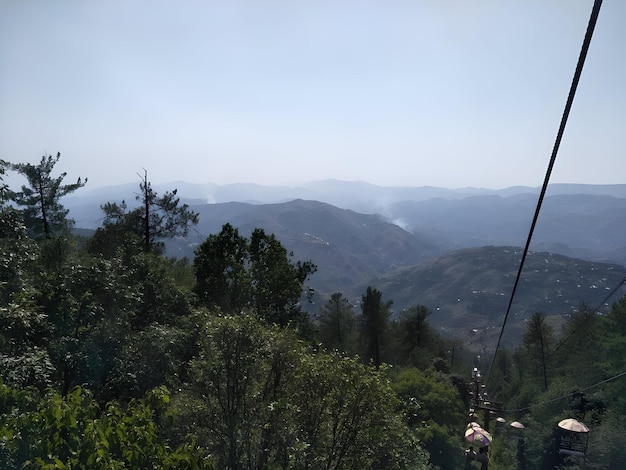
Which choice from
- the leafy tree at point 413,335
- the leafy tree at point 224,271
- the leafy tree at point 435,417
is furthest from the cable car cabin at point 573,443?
the leafy tree at point 413,335

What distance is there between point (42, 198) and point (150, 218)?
682cm

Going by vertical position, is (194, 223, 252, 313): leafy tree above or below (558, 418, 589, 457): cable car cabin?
above

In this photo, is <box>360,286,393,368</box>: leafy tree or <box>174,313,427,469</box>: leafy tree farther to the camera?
<box>360,286,393,368</box>: leafy tree

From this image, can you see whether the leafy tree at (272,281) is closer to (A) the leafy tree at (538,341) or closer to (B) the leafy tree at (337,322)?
(B) the leafy tree at (337,322)

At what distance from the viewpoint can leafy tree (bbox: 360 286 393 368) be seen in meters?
42.8

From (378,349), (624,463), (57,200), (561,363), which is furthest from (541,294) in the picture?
(57,200)

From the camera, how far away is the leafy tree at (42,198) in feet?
79.3

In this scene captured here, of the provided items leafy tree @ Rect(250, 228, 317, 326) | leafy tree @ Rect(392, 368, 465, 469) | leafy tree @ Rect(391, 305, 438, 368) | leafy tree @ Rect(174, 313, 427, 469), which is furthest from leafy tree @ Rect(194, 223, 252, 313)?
leafy tree @ Rect(391, 305, 438, 368)

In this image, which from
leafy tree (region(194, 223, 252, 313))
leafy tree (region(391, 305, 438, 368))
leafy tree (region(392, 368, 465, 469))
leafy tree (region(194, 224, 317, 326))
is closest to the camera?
leafy tree (region(194, 223, 252, 313))

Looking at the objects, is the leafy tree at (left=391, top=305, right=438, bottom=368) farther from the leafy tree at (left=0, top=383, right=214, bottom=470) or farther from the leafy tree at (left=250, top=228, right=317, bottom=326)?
the leafy tree at (left=0, top=383, right=214, bottom=470)

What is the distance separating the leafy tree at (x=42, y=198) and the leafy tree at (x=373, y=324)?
29.0 m

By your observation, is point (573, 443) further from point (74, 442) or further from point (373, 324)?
point (74, 442)

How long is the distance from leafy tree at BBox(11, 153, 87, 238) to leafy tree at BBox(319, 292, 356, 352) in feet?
89.5

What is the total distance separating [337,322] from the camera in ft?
147
